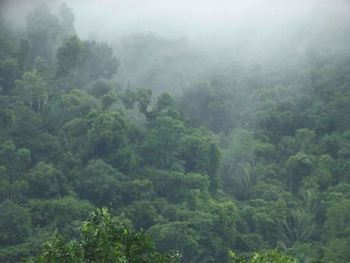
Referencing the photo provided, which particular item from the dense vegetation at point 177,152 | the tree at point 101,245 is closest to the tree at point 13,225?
the dense vegetation at point 177,152

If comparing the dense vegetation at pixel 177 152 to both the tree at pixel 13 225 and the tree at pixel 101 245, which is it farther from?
the tree at pixel 101 245

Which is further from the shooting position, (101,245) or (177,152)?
(177,152)

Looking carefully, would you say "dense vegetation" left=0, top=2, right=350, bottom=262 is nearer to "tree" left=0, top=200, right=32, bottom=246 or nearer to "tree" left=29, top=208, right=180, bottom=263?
"tree" left=0, top=200, right=32, bottom=246

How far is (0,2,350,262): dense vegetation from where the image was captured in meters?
36.8

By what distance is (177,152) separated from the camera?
45.0 meters

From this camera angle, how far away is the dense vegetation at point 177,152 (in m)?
36.8

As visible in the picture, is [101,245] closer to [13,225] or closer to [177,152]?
[13,225]

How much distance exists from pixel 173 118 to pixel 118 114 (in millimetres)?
4994

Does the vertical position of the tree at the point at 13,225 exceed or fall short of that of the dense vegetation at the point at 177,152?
it falls short

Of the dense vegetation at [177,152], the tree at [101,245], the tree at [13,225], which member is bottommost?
the tree at [101,245]

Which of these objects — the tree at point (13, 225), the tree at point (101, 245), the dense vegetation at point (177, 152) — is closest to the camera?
the tree at point (101, 245)

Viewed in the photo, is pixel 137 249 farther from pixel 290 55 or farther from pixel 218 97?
pixel 290 55

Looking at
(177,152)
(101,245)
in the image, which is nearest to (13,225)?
(177,152)

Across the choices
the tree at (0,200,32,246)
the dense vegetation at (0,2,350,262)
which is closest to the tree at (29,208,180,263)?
the dense vegetation at (0,2,350,262)
